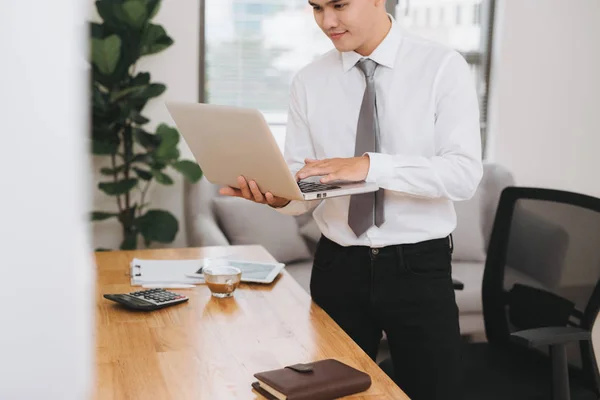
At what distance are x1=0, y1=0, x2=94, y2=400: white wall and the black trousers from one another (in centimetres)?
151

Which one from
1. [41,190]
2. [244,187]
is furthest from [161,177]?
[41,190]

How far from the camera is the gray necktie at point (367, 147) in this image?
1.74 metres

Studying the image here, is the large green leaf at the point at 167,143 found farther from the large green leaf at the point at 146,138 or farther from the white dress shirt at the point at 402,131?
the white dress shirt at the point at 402,131

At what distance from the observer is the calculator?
1.73m

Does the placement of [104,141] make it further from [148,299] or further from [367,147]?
[367,147]

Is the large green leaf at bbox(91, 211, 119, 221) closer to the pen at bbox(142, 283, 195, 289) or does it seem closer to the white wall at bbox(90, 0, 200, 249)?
the white wall at bbox(90, 0, 200, 249)

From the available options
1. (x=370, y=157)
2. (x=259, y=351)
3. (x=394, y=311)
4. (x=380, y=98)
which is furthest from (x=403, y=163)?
(x=259, y=351)

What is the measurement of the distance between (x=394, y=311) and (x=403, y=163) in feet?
1.17

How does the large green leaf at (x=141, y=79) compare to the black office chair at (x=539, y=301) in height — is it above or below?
above

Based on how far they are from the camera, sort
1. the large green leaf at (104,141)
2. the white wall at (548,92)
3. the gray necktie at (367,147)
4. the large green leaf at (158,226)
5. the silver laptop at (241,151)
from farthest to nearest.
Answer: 1. the white wall at (548,92)
2. the large green leaf at (158,226)
3. the large green leaf at (104,141)
4. the gray necktie at (367,147)
5. the silver laptop at (241,151)

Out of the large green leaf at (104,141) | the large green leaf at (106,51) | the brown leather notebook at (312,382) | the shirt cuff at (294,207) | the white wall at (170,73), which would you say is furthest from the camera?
the white wall at (170,73)

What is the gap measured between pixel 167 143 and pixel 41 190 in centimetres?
339


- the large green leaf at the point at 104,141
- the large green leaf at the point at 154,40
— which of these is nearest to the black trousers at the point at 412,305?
the large green leaf at the point at 104,141

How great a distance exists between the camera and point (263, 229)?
3.46 metres
